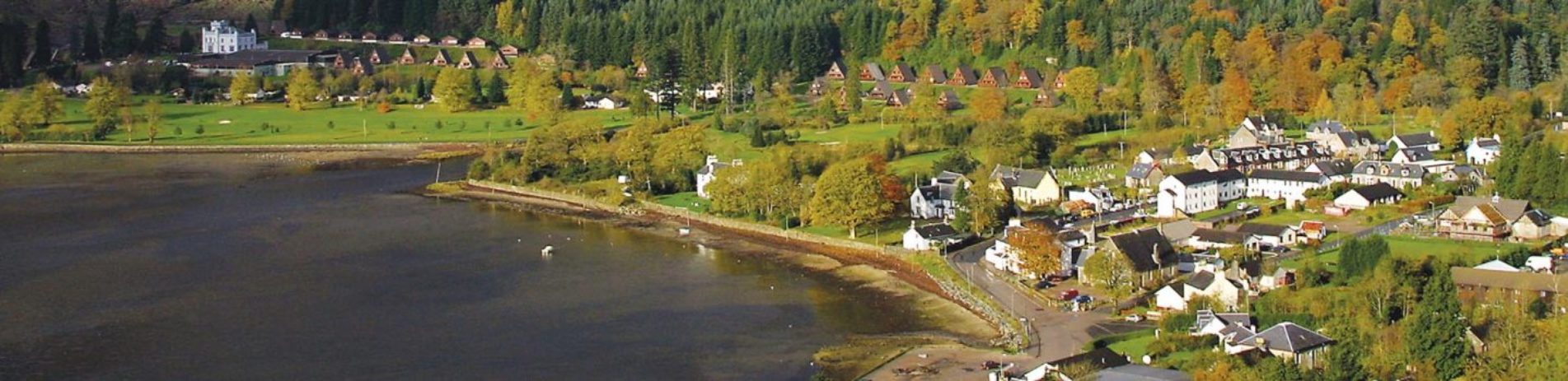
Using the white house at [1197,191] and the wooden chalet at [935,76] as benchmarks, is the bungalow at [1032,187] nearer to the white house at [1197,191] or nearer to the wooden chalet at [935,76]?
the white house at [1197,191]

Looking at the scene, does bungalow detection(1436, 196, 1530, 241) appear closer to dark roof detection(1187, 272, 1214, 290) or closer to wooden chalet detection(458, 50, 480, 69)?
dark roof detection(1187, 272, 1214, 290)

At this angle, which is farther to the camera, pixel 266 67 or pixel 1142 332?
pixel 266 67

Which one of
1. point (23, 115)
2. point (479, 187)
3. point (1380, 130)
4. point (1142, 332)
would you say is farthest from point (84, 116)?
point (1142, 332)

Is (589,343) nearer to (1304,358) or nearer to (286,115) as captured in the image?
(1304,358)

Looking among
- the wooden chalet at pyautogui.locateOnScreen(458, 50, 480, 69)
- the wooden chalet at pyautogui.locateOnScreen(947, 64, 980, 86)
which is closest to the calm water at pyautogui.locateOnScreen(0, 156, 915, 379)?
the wooden chalet at pyautogui.locateOnScreen(947, 64, 980, 86)

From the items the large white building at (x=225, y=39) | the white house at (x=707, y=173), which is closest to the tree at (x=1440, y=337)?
the white house at (x=707, y=173)

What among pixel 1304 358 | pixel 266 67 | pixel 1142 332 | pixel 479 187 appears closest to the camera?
pixel 1304 358
